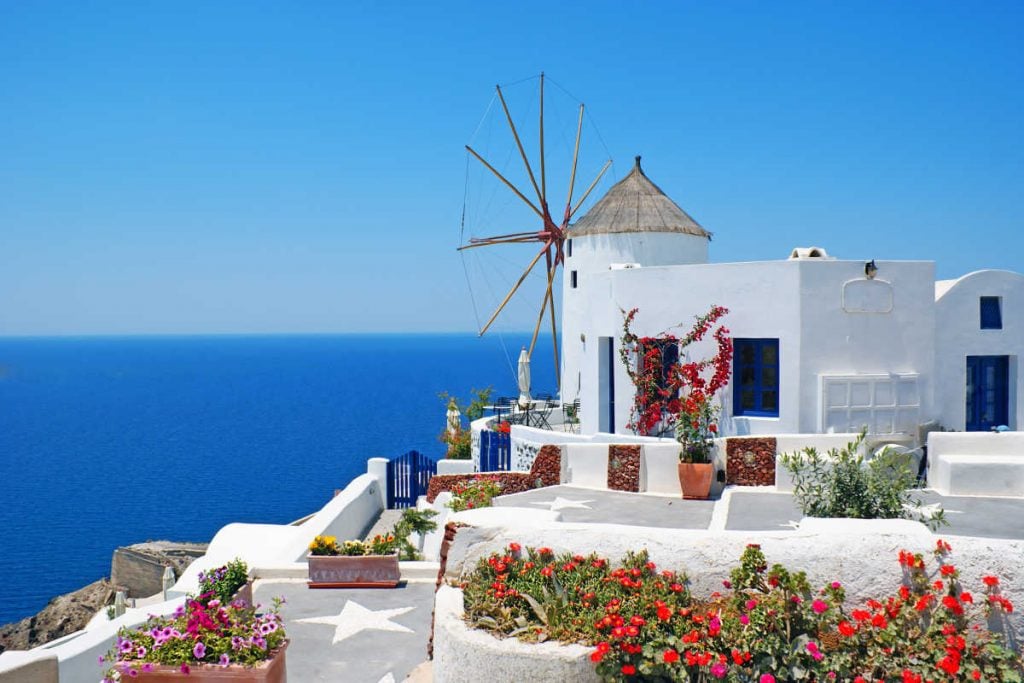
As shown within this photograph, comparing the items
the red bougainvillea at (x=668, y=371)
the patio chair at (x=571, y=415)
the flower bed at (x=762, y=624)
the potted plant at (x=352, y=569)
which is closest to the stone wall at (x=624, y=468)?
the red bougainvillea at (x=668, y=371)

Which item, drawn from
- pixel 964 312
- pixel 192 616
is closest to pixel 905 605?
pixel 192 616

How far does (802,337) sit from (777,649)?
12254 millimetres

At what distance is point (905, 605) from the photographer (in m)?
6.37

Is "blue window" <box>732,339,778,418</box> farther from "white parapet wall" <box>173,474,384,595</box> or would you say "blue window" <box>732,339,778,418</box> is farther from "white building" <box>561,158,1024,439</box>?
"white parapet wall" <box>173,474,384,595</box>

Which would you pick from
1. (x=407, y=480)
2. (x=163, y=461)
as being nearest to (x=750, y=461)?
(x=407, y=480)

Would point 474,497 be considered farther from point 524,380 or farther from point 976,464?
point 524,380

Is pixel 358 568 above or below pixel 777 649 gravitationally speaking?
below

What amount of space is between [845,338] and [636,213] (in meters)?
11.0

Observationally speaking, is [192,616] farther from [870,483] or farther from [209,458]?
[209,458]

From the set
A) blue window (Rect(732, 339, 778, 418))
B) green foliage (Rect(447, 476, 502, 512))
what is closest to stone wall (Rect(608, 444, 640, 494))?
green foliage (Rect(447, 476, 502, 512))

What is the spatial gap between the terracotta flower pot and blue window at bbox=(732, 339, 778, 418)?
4.20 meters

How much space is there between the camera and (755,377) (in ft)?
60.7

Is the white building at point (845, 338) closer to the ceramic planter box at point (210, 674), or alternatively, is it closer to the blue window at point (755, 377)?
the blue window at point (755, 377)

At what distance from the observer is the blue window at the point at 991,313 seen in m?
18.6
